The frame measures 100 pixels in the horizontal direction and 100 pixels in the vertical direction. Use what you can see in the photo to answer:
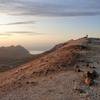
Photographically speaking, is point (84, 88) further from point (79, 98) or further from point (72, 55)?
point (72, 55)

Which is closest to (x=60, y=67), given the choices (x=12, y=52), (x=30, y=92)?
(x=30, y=92)

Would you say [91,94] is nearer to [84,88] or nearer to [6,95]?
[84,88]

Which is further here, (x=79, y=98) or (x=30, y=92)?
(x=30, y=92)

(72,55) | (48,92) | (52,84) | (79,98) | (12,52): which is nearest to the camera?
(79,98)

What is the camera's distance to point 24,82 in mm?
30156

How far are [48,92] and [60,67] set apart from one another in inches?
313

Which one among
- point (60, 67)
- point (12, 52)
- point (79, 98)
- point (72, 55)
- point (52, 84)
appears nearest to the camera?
point (79, 98)

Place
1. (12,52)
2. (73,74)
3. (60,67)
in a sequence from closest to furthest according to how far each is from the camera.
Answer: (73,74)
(60,67)
(12,52)

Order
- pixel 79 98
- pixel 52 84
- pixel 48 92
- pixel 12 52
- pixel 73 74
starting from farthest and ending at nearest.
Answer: pixel 12 52 → pixel 73 74 → pixel 52 84 → pixel 48 92 → pixel 79 98

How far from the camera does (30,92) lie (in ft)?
87.5

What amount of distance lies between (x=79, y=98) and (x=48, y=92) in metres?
2.69

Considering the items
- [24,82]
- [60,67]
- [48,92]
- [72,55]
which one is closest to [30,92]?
[48,92]

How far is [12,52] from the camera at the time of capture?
182125 millimetres

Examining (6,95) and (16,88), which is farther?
(16,88)
